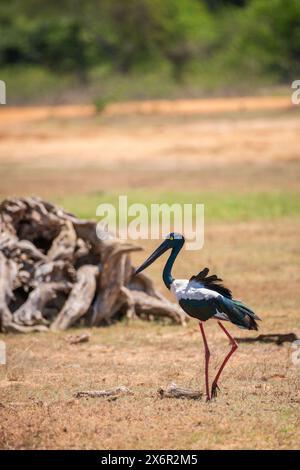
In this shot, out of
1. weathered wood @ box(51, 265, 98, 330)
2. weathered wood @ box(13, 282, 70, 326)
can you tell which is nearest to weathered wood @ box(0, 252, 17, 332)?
weathered wood @ box(13, 282, 70, 326)

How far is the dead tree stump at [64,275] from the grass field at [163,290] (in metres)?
0.27

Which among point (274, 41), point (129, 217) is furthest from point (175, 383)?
point (274, 41)

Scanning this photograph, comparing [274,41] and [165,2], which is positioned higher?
[165,2]

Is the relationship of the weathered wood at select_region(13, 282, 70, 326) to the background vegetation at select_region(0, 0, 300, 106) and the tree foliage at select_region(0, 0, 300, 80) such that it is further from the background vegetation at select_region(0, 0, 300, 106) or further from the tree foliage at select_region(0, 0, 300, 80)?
the tree foliage at select_region(0, 0, 300, 80)

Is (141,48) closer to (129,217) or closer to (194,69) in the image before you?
(194,69)

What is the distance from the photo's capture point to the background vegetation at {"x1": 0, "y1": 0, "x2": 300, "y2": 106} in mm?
37281

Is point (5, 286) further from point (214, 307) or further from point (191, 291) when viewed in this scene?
point (214, 307)

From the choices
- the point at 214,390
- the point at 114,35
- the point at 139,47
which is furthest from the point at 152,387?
the point at 114,35

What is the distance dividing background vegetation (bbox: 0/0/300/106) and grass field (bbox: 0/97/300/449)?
7.79m

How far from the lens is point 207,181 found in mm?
22156

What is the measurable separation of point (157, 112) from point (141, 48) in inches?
491

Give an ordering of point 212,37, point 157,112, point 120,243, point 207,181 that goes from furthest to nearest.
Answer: point 212,37 < point 157,112 < point 207,181 < point 120,243

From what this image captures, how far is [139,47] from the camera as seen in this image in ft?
143
